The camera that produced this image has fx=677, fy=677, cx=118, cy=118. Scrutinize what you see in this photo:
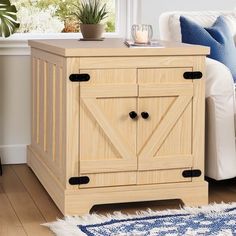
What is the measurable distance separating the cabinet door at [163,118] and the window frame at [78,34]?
4.13 ft

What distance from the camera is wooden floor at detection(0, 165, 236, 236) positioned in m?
2.93

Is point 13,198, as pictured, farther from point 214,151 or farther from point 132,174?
point 214,151

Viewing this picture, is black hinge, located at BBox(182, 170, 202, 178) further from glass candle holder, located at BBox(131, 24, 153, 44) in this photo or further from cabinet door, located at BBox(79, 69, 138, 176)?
glass candle holder, located at BBox(131, 24, 153, 44)

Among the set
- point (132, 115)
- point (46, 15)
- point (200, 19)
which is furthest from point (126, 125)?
point (46, 15)

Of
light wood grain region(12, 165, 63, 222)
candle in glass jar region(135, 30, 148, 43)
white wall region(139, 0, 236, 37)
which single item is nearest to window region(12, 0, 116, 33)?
white wall region(139, 0, 236, 37)

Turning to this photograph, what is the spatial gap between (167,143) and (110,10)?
1.48m

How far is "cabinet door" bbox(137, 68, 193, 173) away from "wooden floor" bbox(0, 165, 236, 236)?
25 centimetres

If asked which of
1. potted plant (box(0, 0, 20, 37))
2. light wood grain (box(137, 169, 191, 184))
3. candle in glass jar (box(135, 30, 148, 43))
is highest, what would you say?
potted plant (box(0, 0, 20, 37))

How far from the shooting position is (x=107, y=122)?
305cm

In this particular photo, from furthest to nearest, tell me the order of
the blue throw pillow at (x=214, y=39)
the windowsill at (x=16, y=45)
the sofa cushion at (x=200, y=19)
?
1. the windowsill at (x=16, y=45)
2. the sofa cushion at (x=200, y=19)
3. the blue throw pillow at (x=214, y=39)

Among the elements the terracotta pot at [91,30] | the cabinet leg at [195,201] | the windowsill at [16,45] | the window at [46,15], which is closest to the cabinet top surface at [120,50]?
the terracotta pot at [91,30]

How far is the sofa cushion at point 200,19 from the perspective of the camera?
3930 millimetres

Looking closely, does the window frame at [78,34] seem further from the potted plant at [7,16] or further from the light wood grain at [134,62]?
the light wood grain at [134,62]

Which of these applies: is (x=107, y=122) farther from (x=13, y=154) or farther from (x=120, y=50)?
(x=13, y=154)
